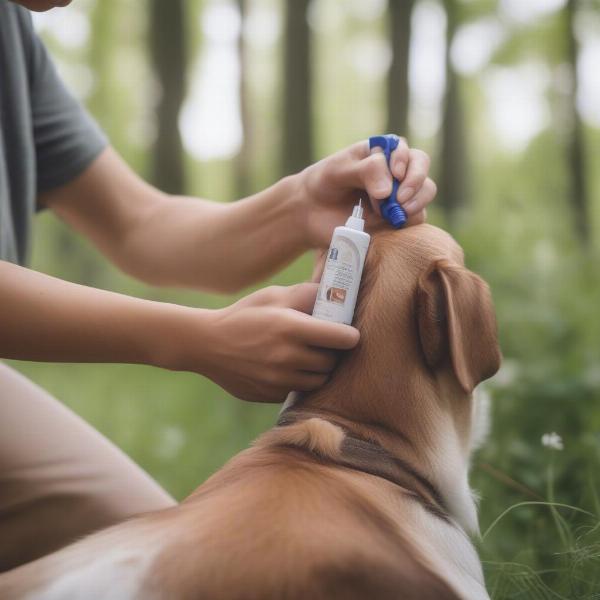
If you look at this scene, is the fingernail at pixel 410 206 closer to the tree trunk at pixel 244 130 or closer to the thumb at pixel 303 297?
the thumb at pixel 303 297

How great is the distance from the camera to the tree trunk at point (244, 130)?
14.0 meters

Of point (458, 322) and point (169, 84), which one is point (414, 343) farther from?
point (169, 84)

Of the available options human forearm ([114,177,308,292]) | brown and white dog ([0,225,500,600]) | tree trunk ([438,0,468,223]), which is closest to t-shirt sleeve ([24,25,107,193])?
human forearm ([114,177,308,292])

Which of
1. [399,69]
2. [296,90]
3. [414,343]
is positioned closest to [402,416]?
[414,343]

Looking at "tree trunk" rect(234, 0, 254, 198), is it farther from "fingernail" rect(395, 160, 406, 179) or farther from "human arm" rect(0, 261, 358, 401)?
"human arm" rect(0, 261, 358, 401)

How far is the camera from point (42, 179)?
3.43 meters

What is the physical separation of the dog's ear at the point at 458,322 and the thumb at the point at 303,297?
296 millimetres

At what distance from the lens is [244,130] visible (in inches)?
590

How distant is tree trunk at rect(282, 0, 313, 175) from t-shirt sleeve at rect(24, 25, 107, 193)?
7758 millimetres

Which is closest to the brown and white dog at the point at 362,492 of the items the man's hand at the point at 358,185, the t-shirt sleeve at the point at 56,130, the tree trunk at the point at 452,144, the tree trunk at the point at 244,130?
the man's hand at the point at 358,185

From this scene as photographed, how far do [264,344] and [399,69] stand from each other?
11.7m

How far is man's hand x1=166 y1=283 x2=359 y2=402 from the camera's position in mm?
2084

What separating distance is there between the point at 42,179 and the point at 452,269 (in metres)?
2.00

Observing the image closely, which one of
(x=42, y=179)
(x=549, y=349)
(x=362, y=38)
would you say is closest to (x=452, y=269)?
(x=42, y=179)
